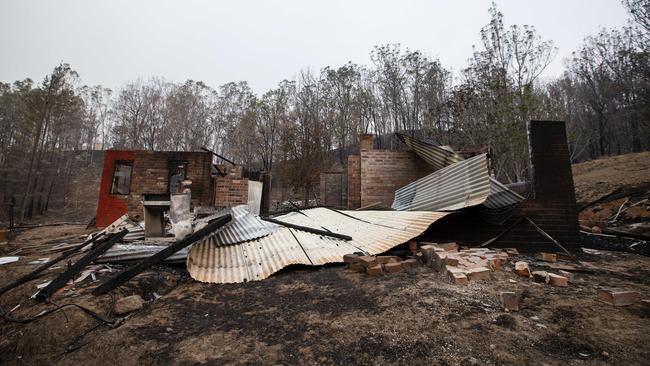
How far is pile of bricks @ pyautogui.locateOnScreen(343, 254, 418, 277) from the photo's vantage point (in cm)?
306

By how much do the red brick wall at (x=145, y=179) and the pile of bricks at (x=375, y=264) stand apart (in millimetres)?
8596

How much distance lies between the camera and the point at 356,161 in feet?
26.6

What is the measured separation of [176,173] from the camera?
10.4 metres

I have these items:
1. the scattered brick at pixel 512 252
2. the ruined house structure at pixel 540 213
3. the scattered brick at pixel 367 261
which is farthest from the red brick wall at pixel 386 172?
the scattered brick at pixel 367 261

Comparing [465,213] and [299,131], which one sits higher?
[299,131]

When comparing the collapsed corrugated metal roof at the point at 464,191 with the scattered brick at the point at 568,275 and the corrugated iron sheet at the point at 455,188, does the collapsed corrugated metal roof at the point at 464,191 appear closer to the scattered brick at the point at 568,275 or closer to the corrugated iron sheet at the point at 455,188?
the corrugated iron sheet at the point at 455,188

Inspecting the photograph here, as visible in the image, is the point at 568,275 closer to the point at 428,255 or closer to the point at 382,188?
the point at 428,255

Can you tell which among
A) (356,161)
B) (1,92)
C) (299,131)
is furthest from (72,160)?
(356,161)

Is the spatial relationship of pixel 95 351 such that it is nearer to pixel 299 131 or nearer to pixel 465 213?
pixel 465 213

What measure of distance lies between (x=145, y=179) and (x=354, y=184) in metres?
7.84

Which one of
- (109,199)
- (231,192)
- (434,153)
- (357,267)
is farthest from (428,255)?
(109,199)

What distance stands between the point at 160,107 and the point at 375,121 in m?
22.4

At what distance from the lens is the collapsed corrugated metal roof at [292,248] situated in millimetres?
3111

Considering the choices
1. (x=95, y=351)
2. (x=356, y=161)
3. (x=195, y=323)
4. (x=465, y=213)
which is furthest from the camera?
(x=356, y=161)
